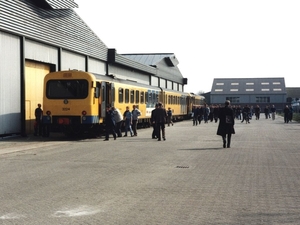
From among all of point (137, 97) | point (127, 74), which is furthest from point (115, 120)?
point (127, 74)

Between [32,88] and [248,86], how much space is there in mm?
98842

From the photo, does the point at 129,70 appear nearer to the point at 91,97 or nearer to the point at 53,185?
the point at 91,97

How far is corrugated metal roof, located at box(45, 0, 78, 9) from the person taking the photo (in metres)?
27.9

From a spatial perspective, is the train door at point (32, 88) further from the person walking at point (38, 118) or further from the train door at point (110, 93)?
the train door at point (110, 93)

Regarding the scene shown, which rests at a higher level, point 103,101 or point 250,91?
point 250,91

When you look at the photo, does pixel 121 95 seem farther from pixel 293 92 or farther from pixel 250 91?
pixel 293 92

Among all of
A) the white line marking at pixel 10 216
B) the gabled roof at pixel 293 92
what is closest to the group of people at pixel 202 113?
the white line marking at pixel 10 216

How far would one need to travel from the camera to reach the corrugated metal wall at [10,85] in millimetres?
23234

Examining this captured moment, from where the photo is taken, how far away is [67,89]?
76.8 ft

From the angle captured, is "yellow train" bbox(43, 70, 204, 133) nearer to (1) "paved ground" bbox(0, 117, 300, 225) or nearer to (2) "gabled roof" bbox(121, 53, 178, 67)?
(1) "paved ground" bbox(0, 117, 300, 225)

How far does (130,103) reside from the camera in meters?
30.0

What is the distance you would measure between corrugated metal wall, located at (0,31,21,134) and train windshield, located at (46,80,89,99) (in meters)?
1.95

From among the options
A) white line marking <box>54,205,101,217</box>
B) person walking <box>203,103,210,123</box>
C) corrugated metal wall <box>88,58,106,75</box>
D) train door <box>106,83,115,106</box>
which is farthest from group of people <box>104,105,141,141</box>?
person walking <box>203,103,210,123</box>

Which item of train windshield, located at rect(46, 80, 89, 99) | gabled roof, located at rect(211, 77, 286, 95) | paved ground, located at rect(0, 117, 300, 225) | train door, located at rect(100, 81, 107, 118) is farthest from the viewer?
gabled roof, located at rect(211, 77, 286, 95)
